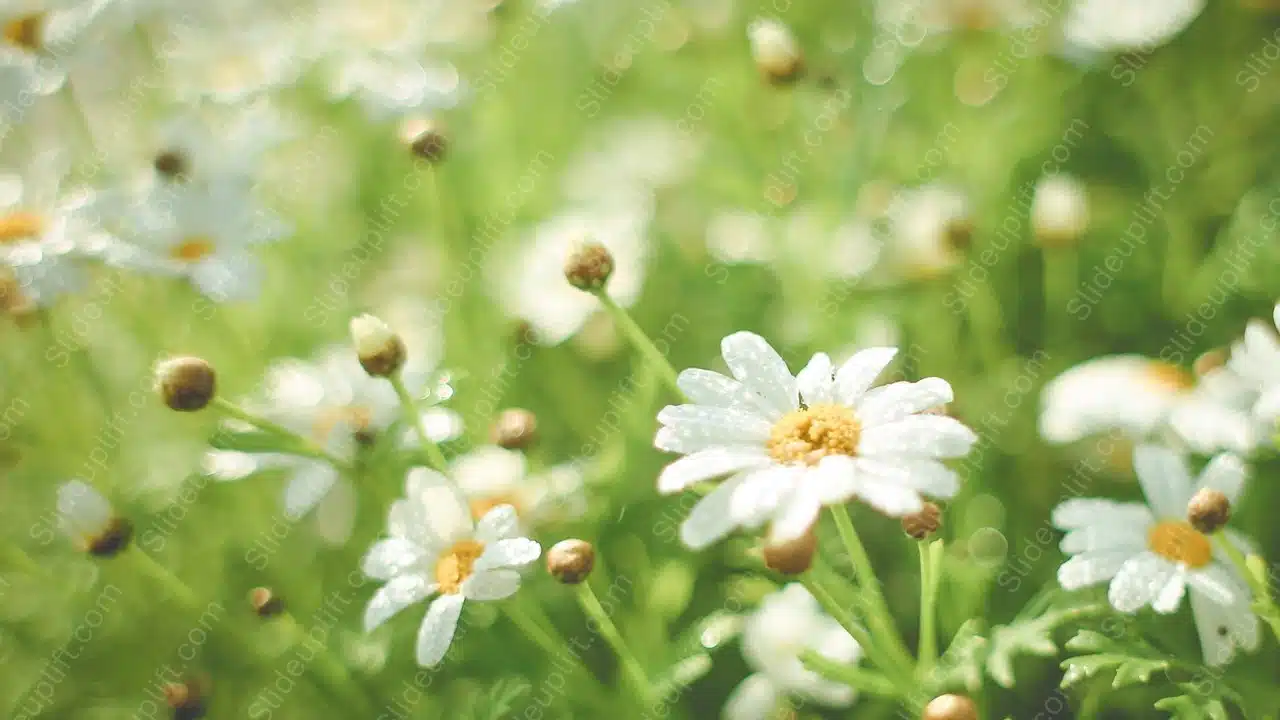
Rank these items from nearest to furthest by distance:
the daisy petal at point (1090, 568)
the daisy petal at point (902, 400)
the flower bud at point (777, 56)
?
the daisy petal at point (902, 400), the daisy petal at point (1090, 568), the flower bud at point (777, 56)

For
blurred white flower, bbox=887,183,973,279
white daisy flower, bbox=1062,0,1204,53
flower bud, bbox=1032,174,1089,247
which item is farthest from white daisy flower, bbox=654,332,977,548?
white daisy flower, bbox=1062,0,1204,53

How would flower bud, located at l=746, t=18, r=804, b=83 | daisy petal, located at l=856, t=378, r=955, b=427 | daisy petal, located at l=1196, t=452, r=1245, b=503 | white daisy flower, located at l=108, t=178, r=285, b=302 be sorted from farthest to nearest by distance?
flower bud, located at l=746, t=18, r=804, b=83
white daisy flower, located at l=108, t=178, r=285, b=302
daisy petal, located at l=1196, t=452, r=1245, b=503
daisy petal, located at l=856, t=378, r=955, b=427

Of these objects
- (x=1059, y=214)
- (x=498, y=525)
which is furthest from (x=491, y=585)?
(x=1059, y=214)

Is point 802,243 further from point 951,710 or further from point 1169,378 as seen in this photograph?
point 951,710

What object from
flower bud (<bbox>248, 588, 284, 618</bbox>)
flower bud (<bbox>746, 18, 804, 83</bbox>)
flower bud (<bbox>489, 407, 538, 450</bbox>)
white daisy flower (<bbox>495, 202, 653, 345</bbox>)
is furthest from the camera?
white daisy flower (<bbox>495, 202, 653, 345</bbox>)

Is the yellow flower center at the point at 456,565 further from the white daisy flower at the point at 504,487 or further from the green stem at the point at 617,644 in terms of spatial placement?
the white daisy flower at the point at 504,487

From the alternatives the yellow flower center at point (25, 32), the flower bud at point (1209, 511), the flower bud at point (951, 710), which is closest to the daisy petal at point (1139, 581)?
the flower bud at point (1209, 511)

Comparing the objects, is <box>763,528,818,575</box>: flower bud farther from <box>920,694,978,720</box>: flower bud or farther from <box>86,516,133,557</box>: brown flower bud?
<box>86,516,133,557</box>: brown flower bud
